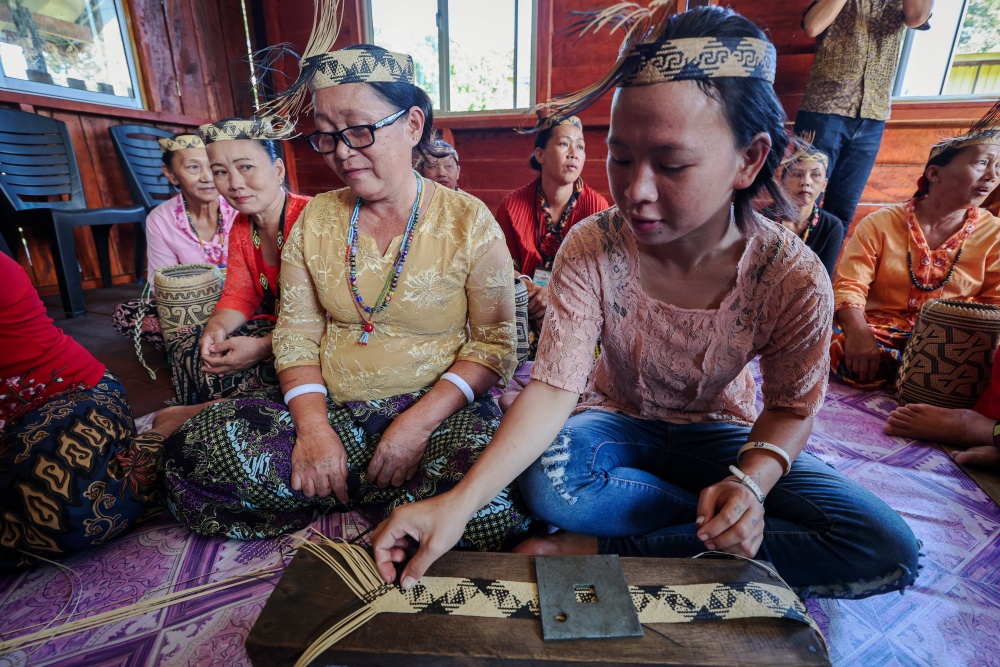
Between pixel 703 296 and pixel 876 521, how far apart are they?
0.54 metres

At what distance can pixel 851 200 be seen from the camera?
10.2ft

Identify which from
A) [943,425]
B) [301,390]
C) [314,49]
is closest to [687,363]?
[301,390]

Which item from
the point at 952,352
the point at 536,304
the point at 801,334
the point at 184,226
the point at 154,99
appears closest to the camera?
the point at 801,334

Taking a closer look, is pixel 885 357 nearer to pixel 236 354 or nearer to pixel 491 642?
pixel 491 642

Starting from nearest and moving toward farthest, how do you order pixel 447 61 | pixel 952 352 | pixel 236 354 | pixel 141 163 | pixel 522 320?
pixel 236 354
pixel 952 352
pixel 522 320
pixel 141 163
pixel 447 61

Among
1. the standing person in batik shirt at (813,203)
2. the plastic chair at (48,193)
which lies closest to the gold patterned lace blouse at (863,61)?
the standing person in batik shirt at (813,203)

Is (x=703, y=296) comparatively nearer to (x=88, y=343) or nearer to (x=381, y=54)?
(x=381, y=54)

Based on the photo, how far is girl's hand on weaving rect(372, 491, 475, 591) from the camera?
0.83m

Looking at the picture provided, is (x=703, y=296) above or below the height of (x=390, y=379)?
above

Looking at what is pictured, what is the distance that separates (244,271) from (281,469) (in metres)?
0.91

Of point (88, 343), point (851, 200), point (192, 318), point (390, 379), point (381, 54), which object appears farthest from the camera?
point (851, 200)

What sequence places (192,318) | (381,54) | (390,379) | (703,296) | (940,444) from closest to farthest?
1. (703,296)
2. (381,54)
3. (390,379)
4. (940,444)
5. (192,318)

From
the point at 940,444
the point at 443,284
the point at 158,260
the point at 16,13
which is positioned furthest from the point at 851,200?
the point at 16,13

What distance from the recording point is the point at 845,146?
296 centimetres
